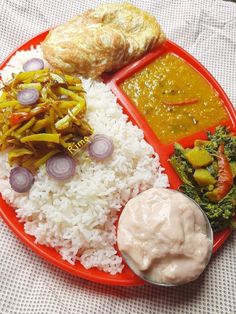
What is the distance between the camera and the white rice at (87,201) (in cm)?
281

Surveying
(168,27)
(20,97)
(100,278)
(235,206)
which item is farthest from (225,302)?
(168,27)

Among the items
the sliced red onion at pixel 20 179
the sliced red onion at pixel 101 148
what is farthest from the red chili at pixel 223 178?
the sliced red onion at pixel 20 179

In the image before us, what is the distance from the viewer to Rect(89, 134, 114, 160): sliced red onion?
292cm

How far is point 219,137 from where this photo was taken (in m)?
3.12

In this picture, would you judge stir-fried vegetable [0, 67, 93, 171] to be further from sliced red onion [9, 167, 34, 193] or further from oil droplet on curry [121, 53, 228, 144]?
oil droplet on curry [121, 53, 228, 144]

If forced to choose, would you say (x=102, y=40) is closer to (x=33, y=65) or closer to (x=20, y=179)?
(x=33, y=65)

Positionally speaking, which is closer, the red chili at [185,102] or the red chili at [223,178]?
the red chili at [223,178]

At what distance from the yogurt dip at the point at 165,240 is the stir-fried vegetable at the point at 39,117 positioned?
0.68 metres

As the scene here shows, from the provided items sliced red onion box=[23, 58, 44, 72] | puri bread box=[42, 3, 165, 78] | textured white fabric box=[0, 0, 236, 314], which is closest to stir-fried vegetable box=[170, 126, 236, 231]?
textured white fabric box=[0, 0, 236, 314]

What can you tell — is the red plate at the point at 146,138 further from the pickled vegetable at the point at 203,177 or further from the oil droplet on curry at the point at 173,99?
the pickled vegetable at the point at 203,177

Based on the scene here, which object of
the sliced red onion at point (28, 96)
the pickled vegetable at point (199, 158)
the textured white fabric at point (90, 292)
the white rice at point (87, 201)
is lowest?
the textured white fabric at point (90, 292)

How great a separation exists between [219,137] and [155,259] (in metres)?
1.10

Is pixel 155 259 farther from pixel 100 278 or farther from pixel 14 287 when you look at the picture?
pixel 14 287

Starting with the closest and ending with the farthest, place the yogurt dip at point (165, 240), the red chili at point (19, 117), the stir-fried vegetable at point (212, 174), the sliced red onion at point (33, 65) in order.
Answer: the yogurt dip at point (165, 240) → the red chili at point (19, 117) → the stir-fried vegetable at point (212, 174) → the sliced red onion at point (33, 65)
